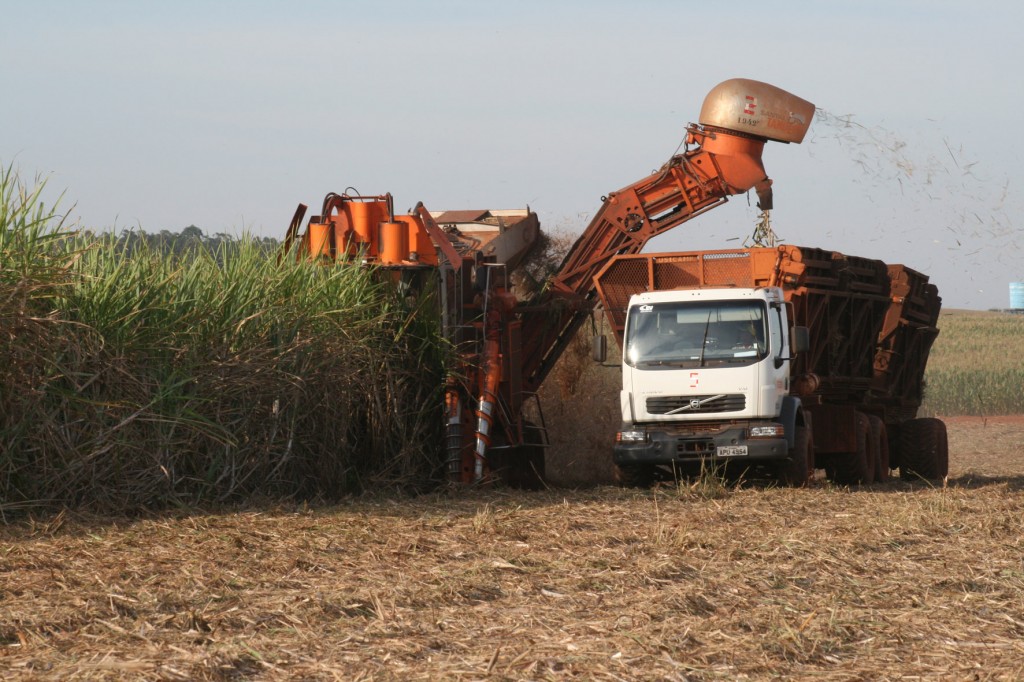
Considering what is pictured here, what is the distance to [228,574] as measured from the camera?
27.2 feet

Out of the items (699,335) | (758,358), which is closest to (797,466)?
(758,358)

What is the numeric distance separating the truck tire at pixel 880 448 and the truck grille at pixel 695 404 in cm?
400

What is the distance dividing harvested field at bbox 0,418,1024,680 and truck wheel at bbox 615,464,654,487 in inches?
118

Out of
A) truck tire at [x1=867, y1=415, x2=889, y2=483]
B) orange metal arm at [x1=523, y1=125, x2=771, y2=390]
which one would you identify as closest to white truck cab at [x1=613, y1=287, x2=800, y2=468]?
orange metal arm at [x1=523, y1=125, x2=771, y2=390]

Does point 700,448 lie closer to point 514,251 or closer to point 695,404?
point 695,404

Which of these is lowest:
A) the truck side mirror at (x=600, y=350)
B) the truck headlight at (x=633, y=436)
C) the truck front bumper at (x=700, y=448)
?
the truck front bumper at (x=700, y=448)

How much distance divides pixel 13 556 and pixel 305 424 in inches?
179

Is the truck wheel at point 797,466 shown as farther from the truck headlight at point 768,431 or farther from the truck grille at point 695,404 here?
the truck grille at point 695,404

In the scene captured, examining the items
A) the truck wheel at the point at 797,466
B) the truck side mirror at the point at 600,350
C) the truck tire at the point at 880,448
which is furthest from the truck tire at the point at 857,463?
the truck side mirror at the point at 600,350

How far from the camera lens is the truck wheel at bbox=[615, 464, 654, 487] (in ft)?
50.6

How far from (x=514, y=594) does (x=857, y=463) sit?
10575 mm

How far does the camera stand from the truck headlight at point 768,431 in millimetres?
14703

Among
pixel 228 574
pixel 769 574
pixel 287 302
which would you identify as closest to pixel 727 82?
pixel 287 302

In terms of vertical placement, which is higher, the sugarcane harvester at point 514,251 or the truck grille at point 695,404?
the sugarcane harvester at point 514,251
